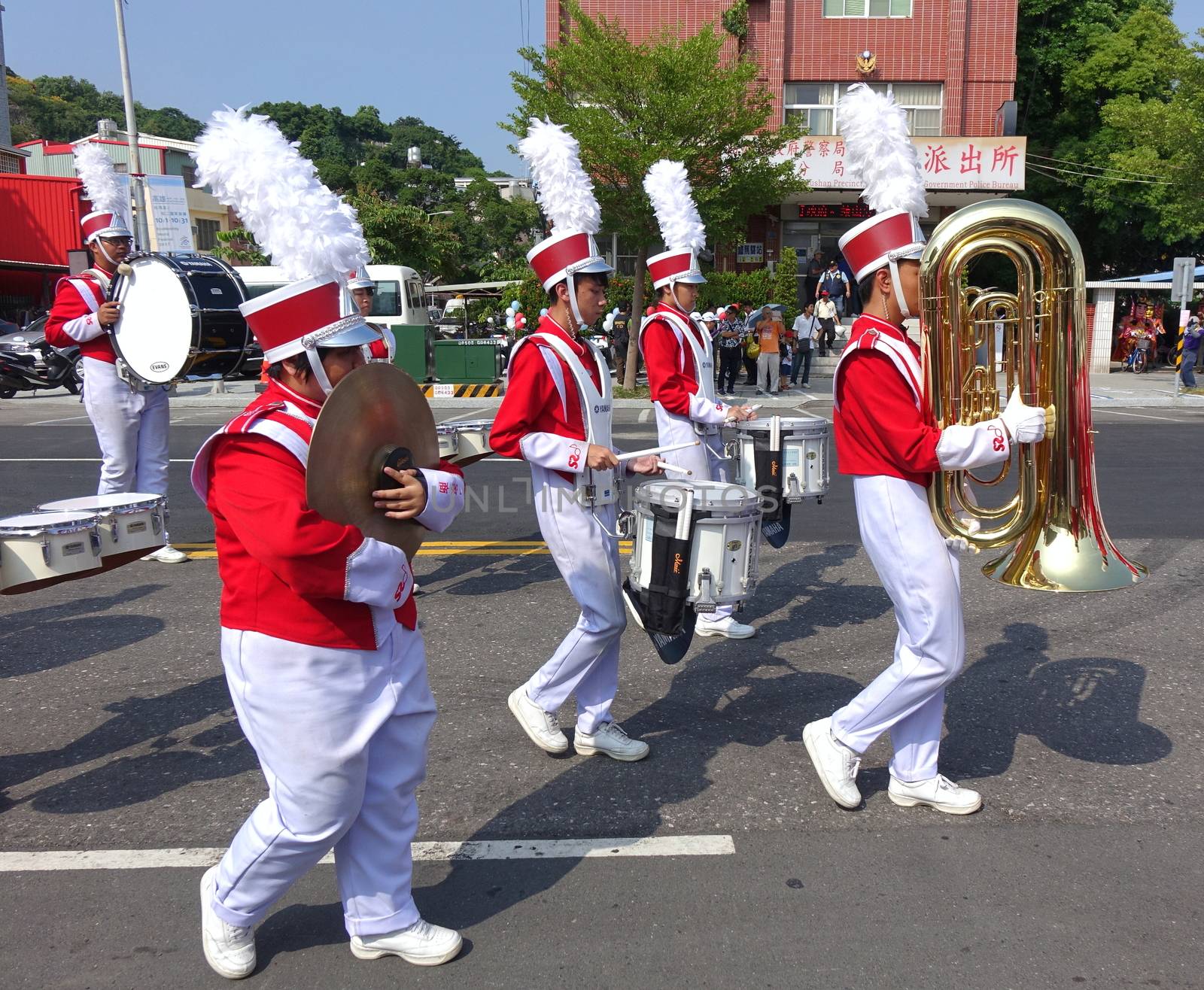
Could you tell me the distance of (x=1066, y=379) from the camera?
364 cm

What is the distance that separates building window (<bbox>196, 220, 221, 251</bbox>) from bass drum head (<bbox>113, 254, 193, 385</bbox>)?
52.9 metres

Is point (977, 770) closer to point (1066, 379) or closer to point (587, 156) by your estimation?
point (1066, 379)

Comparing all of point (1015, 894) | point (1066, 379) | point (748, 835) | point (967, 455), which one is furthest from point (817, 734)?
point (1066, 379)

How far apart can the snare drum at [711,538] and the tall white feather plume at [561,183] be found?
4.38 feet

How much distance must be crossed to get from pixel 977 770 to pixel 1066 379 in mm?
1629

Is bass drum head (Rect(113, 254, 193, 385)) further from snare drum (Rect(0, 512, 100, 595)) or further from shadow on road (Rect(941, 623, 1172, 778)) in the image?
shadow on road (Rect(941, 623, 1172, 778))

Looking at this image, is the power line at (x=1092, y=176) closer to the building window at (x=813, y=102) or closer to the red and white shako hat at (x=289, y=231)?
the building window at (x=813, y=102)

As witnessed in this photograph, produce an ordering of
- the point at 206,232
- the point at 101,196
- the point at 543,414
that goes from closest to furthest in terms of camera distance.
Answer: the point at 543,414
the point at 101,196
the point at 206,232

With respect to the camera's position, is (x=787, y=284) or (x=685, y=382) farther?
(x=787, y=284)

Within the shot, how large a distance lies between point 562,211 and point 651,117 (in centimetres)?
1473

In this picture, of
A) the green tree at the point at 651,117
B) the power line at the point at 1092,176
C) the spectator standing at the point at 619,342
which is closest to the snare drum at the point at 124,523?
the green tree at the point at 651,117

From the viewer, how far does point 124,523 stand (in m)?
4.30

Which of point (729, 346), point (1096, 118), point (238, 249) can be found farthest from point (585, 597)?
point (238, 249)

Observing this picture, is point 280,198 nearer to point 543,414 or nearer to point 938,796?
point 543,414
